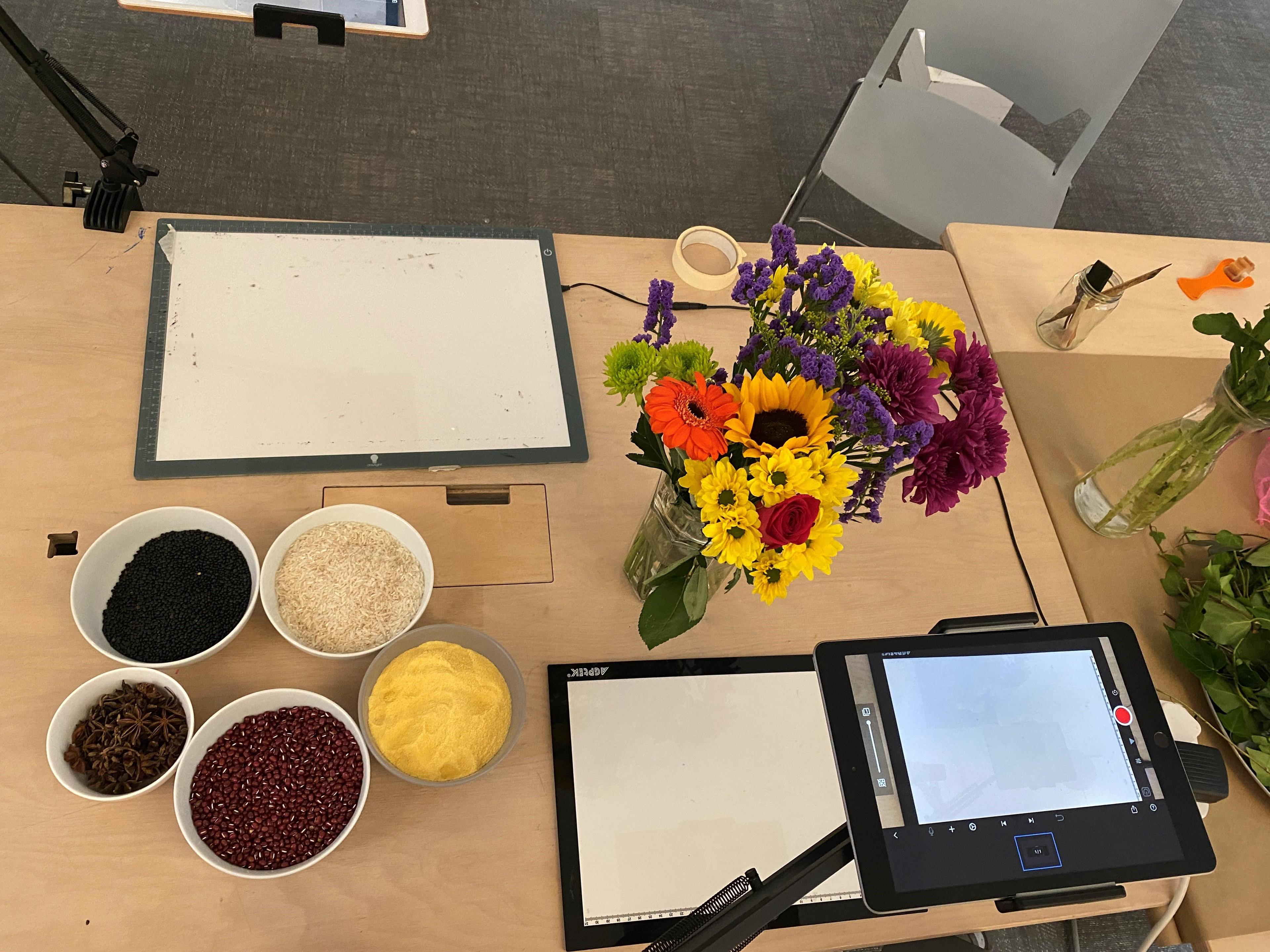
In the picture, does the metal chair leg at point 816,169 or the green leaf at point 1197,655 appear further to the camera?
the metal chair leg at point 816,169

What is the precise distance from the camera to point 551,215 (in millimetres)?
2162

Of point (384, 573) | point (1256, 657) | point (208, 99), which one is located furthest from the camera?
point (208, 99)

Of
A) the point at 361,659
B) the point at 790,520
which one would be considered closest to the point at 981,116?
the point at 790,520

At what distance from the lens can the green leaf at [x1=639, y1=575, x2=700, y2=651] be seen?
2.43 ft

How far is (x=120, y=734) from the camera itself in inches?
28.2

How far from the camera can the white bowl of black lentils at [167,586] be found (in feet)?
2.55

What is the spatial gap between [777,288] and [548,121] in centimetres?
188

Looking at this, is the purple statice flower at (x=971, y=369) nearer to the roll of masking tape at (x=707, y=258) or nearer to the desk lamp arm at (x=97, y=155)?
the roll of masking tape at (x=707, y=258)

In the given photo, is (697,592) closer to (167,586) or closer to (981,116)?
(167,586)

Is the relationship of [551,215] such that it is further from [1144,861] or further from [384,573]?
[1144,861]

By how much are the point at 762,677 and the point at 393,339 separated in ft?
2.04

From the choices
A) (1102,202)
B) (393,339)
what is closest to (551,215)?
(393,339)

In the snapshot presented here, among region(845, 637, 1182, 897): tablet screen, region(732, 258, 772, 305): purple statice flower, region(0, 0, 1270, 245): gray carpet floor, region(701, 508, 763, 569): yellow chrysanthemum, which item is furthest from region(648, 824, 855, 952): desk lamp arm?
region(0, 0, 1270, 245): gray carpet floor

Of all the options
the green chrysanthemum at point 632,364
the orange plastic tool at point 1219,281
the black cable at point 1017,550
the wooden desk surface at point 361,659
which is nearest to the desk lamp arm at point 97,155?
the wooden desk surface at point 361,659
